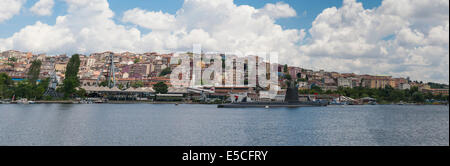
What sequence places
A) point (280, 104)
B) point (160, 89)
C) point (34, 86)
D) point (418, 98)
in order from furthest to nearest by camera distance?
point (418, 98), point (160, 89), point (34, 86), point (280, 104)

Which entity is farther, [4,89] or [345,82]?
[345,82]

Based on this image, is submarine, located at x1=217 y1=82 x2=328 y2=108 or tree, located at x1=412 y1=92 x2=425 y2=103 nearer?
submarine, located at x1=217 y1=82 x2=328 y2=108

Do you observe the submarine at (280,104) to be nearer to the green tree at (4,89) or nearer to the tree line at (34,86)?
the tree line at (34,86)

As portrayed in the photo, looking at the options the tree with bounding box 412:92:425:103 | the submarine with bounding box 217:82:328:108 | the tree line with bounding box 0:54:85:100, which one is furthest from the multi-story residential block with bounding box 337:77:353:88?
the tree line with bounding box 0:54:85:100

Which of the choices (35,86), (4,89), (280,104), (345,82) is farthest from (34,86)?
(345,82)

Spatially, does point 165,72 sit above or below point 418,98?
above

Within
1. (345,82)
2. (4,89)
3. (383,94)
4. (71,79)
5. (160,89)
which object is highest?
(345,82)

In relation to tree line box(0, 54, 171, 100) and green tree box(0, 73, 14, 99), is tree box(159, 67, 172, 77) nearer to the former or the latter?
tree line box(0, 54, 171, 100)

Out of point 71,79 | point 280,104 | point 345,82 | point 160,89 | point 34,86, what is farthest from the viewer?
point 345,82

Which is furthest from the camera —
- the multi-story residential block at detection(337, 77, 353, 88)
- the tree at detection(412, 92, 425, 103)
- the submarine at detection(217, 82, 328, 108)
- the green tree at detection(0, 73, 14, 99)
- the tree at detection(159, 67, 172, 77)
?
the multi-story residential block at detection(337, 77, 353, 88)

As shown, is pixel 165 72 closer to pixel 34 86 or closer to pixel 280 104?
pixel 34 86

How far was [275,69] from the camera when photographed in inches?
4774
